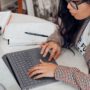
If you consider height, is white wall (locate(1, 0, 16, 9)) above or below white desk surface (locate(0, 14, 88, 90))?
below

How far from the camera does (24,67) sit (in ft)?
3.84

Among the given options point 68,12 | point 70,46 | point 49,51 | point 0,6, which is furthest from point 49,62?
point 0,6

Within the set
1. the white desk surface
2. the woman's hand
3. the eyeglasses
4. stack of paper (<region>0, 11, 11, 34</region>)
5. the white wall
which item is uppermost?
the eyeglasses

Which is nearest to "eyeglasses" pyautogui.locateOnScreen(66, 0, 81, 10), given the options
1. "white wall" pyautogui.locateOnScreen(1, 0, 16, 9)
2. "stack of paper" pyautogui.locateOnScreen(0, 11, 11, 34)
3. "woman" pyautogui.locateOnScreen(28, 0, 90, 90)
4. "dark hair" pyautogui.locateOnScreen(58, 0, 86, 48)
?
"woman" pyautogui.locateOnScreen(28, 0, 90, 90)

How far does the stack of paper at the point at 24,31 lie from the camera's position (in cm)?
138

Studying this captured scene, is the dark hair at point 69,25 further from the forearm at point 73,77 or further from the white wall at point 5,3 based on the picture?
the white wall at point 5,3

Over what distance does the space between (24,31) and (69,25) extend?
25 cm

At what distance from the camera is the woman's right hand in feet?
4.24

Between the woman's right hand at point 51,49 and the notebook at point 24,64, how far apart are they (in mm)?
22

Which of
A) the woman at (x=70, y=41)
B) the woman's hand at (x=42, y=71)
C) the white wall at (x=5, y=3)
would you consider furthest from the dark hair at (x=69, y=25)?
the white wall at (x=5, y=3)

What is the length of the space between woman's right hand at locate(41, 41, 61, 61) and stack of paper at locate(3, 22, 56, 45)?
0.07 metres

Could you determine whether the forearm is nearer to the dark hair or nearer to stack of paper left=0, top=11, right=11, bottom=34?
the dark hair

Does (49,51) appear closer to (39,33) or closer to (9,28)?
(39,33)

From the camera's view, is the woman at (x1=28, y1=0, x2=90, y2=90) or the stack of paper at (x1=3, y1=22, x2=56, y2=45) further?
the stack of paper at (x1=3, y1=22, x2=56, y2=45)
